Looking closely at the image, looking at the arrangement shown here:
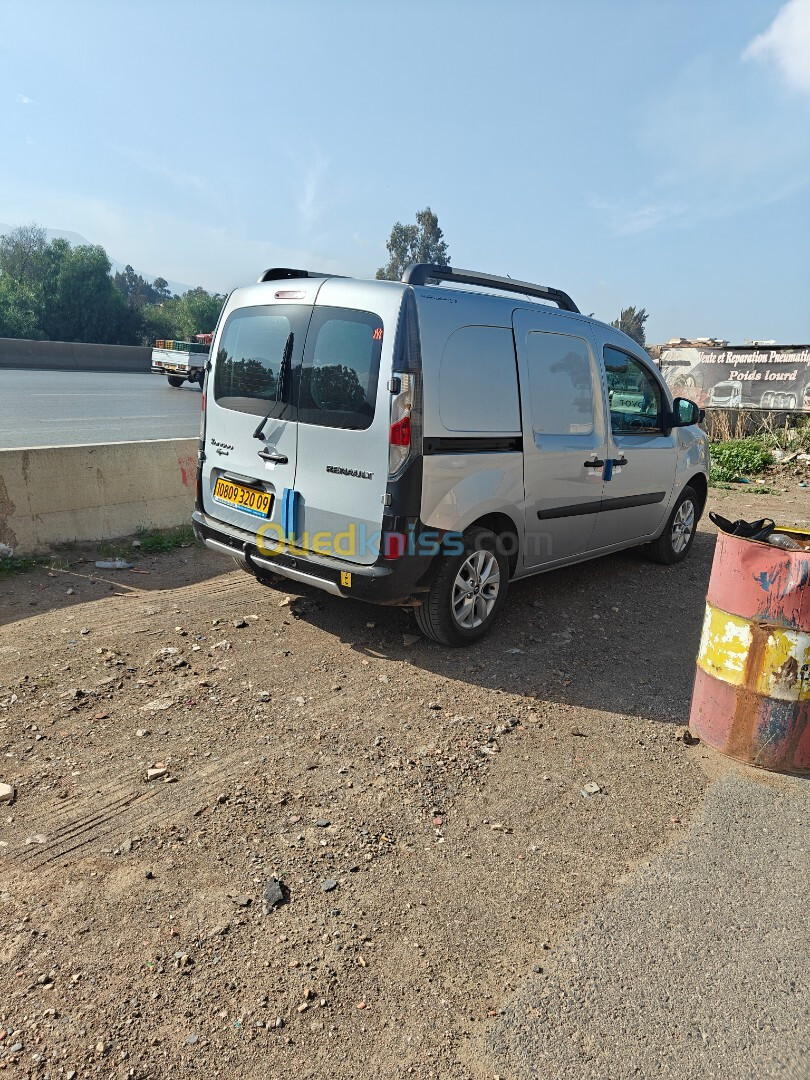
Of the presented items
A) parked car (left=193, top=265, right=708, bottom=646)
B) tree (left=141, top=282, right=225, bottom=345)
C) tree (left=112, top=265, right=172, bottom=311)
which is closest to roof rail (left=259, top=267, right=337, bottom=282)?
parked car (left=193, top=265, right=708, bottom=646)

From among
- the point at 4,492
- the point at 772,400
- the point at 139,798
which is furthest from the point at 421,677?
the point at 772,400

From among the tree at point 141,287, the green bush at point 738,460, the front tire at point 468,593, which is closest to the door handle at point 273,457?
the front tire at point 468,593

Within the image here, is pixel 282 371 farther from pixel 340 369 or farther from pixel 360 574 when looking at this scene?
pixel 360 574

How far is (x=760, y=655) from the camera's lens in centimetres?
369

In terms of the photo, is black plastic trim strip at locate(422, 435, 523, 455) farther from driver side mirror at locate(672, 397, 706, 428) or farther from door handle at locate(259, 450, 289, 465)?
driver side mirror at locate(672, 397, 706, 428)

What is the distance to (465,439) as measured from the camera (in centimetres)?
454

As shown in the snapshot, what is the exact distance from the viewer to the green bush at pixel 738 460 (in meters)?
14.2

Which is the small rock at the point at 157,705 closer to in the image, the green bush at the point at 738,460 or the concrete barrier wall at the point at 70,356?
the green bush at the point at 738,460

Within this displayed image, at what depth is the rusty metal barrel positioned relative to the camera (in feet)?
11.8

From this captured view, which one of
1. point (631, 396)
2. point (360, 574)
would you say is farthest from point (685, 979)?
point (631, 396)

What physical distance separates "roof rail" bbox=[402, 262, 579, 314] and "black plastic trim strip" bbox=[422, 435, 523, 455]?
3.14ft

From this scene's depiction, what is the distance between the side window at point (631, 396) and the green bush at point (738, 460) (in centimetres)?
813

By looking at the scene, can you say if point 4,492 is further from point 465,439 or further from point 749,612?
point 749,612

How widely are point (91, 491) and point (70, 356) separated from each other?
25051mm
